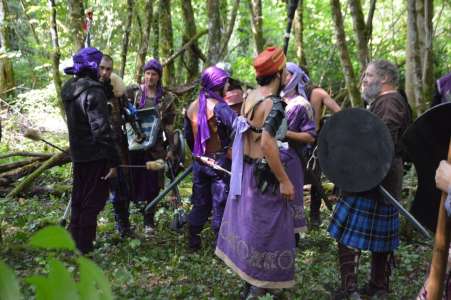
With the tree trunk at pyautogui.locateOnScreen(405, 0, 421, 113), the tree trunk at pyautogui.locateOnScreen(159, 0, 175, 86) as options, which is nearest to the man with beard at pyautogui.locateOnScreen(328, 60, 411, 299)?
the tree trunk at pyautogui.locateOnScreen(405, 0, 421, 113)

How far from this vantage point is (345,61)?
7.32 meters

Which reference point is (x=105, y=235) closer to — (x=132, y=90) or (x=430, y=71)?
(x=132, y=90)

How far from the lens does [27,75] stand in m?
20.2

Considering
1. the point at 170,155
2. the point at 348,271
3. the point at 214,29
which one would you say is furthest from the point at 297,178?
the point at 214,29

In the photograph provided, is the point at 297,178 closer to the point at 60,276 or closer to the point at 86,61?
the point at 86,61

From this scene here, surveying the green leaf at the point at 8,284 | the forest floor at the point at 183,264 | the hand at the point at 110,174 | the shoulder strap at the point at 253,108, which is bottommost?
the forest floor at the point at 183,264

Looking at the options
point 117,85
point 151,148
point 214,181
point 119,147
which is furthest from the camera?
point 151,148

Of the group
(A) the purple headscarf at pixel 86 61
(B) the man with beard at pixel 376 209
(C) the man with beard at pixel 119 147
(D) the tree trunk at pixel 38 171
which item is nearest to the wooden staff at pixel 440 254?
(B) the man with beard at pixel 376 209

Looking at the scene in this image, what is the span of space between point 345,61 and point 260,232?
4.03 m

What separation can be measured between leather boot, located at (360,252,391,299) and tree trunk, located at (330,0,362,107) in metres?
3.08

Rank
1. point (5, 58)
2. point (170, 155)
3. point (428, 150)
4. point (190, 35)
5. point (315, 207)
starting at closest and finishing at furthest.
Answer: point (428, 150)
point (170, 155)
point (315, 207)
point (190, 35)
point (5, 58)

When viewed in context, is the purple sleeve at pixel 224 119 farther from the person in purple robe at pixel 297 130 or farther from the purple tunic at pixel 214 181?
the person in purple robe at pixel 297 130

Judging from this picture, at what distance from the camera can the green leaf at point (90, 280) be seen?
67cm

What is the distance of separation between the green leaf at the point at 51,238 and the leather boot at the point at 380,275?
400 cm
